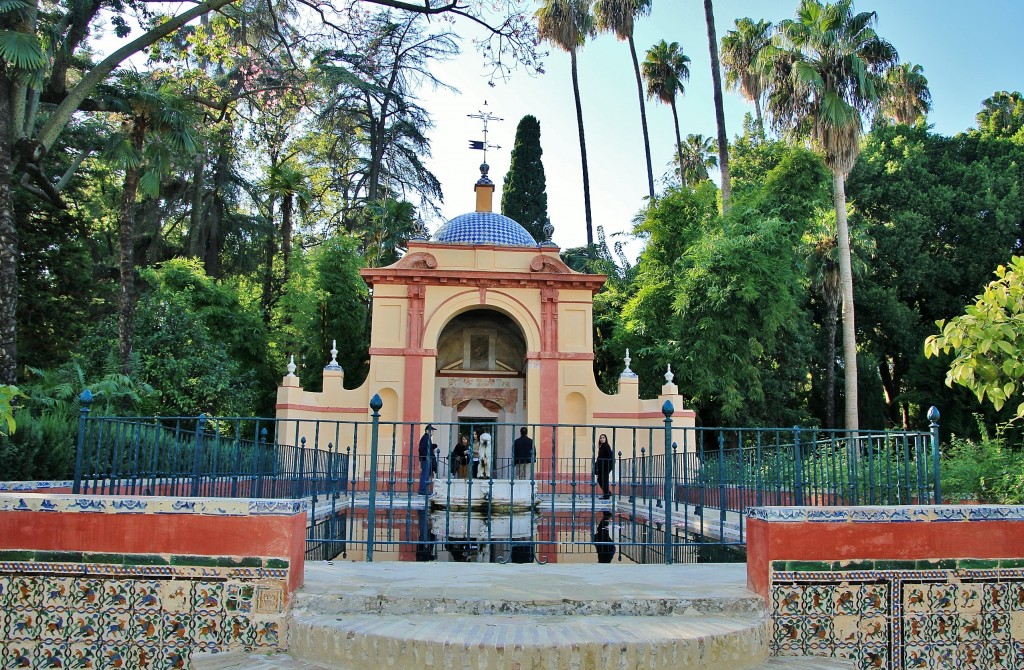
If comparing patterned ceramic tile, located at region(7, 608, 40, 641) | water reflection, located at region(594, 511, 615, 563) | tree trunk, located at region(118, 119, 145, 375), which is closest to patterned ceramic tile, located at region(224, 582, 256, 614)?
patterned ceramic tile, located at region(7, 608, 40, 641)

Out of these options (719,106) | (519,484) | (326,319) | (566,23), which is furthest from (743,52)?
(519,484)

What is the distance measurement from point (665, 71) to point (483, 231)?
15.3 meters

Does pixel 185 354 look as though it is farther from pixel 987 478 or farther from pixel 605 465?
pixel 987 478

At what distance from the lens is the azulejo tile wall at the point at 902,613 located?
4.97 meters

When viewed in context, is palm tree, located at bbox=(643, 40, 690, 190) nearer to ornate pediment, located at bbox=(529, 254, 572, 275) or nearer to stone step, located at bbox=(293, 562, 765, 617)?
ornate pediment, located at bbox=(529, 254, 572, 275)

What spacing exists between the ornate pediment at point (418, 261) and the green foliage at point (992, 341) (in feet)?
50.1

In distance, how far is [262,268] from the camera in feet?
102

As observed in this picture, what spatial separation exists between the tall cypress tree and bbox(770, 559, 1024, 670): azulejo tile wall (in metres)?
27.4

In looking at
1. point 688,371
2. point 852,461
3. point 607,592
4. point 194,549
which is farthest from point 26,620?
point 688,371

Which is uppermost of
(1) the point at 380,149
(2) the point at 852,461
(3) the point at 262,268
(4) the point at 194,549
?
(1) the point at 380,149

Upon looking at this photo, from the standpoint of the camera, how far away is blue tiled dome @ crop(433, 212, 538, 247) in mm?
23078

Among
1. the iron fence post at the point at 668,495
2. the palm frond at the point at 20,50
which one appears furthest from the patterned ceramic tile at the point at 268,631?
the palm frond at the point at 20,50

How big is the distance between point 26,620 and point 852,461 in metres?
6.33

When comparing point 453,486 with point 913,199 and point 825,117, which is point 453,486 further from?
point 913,199
